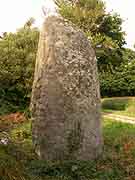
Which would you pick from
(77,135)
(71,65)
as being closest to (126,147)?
(77,135)

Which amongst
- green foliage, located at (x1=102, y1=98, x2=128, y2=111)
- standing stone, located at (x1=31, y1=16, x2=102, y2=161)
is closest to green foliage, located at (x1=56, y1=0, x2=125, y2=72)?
green foliage, located at (x1=102, y1=98, x2=128, y2=111)

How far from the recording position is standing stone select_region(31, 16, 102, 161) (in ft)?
24.3

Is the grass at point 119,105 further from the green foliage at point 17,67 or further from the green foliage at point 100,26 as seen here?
the green foliage at point 100,26

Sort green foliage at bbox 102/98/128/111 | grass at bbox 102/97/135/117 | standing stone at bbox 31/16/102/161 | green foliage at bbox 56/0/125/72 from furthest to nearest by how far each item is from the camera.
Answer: green foliage at bbox 56/0/125/72
green foliage at bbox 102/98/128/111
grass at bbox 102/97/135/117
standing stone at bbox 31/16/102/161

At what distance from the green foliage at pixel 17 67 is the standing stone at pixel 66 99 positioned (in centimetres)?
1129

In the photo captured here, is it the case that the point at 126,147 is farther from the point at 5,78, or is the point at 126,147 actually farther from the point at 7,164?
the point at 5,78

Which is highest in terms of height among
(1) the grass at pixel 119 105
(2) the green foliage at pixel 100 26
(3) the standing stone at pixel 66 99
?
(2) the green foliage at pixel 100 26

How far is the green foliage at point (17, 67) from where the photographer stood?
1970 cm

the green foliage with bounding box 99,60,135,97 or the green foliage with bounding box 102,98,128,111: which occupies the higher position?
the green foliage with bounding box 99,60,135,97

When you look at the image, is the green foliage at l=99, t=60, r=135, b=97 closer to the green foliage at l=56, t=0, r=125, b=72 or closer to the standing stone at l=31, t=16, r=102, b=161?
the green foliage at l=56, t=0, r=125, b=72

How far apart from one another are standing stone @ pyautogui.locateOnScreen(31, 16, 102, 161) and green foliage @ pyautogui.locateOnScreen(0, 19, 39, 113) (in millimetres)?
11295

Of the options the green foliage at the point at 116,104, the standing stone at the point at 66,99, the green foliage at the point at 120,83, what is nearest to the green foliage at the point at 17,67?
the green foliage at the point at 116,104

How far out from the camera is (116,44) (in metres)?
35.2

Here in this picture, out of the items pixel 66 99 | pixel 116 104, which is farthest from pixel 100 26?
pixel 66 99
